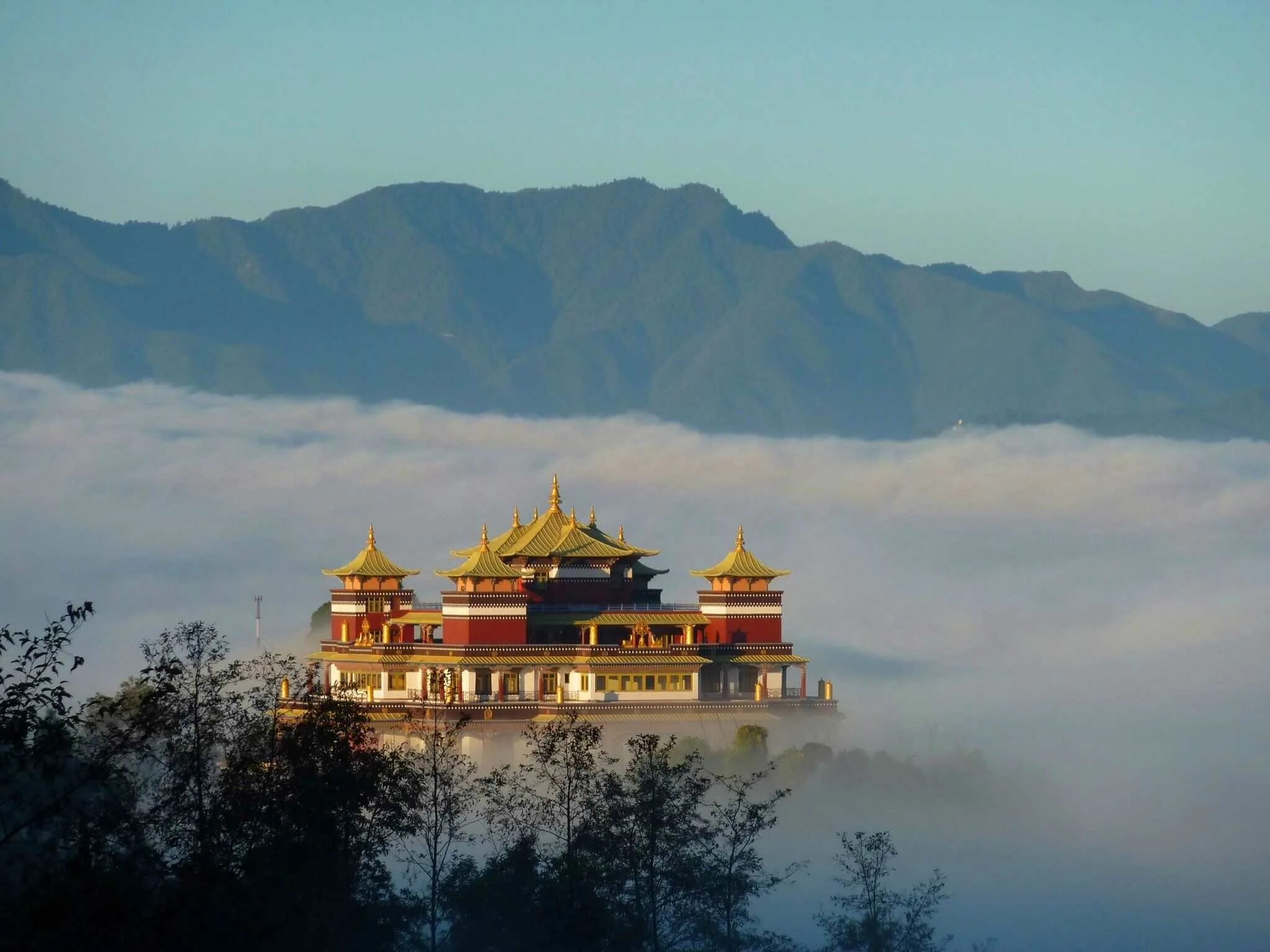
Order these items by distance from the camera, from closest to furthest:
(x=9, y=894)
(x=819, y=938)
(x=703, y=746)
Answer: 1. (x=9, y=894)
2. (x=819, y=938)
3. (x=703, y=746)

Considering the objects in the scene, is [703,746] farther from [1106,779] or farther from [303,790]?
[303,790]

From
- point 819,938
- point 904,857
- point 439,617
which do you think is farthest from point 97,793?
point 439,617

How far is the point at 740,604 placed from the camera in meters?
103

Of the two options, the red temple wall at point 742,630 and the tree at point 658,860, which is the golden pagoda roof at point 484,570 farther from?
the tree at point 658,860

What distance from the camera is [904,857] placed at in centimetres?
8856

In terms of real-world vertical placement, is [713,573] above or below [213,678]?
above

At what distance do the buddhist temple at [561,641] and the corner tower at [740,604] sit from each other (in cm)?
5

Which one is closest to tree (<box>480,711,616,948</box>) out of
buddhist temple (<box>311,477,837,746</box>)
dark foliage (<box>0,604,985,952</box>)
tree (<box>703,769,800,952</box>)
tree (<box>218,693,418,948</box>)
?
dark foliage (<box>0,604,985,952</box>)

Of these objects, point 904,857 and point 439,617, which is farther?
point 439,617

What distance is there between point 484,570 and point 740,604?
1026 centimetres

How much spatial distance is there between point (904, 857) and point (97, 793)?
37469mm

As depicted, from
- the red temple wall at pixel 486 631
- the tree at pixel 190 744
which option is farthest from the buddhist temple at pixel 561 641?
the tree at pixel 190 744

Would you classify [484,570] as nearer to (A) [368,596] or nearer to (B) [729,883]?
(A) [368,596]

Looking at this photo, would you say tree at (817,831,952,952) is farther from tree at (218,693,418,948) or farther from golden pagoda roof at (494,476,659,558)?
golden pagoda roof at (494,476,659,558)
